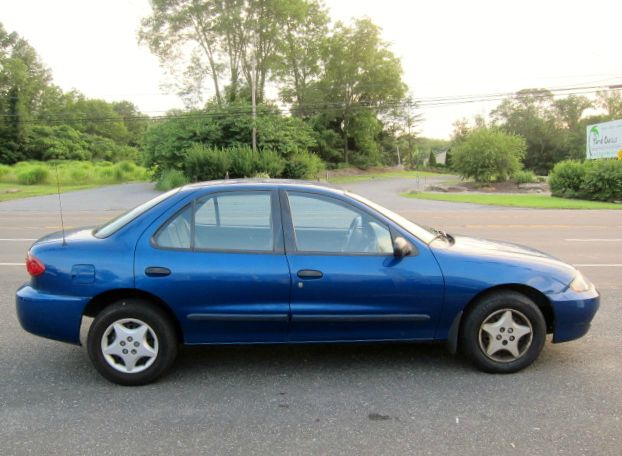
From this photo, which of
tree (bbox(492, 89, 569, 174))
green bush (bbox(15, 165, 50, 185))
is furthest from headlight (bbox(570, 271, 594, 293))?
tree (bbox(492, 89, 569, 174))

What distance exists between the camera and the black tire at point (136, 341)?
3.62m

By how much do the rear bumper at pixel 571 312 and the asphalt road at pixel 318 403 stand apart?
296 mm

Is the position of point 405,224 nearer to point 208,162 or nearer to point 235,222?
point 235,222

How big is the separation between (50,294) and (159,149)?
3175 cm

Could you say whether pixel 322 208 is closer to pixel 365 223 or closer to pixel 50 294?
pixel 365 223

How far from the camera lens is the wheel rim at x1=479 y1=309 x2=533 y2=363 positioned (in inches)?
150

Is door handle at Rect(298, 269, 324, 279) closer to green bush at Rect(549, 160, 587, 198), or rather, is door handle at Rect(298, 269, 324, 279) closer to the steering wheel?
the steering wheel

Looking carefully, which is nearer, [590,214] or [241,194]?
[241,194]

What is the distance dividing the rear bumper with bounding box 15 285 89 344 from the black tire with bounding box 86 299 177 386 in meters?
0.14

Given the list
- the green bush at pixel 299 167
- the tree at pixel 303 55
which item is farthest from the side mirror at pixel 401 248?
the tree at pixel 303 55

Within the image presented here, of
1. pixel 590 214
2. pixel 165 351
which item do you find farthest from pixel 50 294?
pixel 590 214

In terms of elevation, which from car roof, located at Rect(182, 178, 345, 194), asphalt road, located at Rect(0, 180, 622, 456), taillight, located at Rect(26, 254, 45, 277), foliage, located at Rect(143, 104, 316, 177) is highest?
foliage, located at Rect(143, 104, 316, 177)

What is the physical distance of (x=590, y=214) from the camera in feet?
60.7

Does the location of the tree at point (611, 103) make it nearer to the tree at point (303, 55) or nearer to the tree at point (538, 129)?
the tree at point (538, 129)
